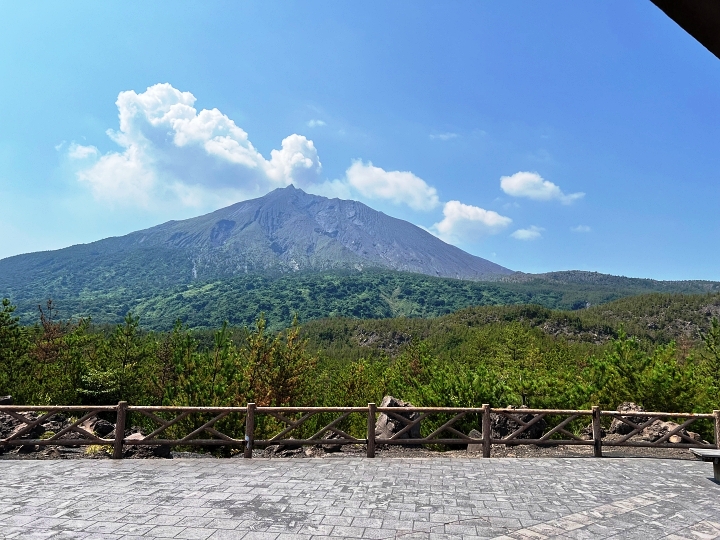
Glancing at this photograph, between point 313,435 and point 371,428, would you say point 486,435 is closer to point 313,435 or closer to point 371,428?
point 371,428

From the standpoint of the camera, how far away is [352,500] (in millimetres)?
7379

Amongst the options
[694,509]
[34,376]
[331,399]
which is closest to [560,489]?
[694,509]

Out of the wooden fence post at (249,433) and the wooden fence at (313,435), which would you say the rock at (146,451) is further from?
the wooden fence post at (249,433)

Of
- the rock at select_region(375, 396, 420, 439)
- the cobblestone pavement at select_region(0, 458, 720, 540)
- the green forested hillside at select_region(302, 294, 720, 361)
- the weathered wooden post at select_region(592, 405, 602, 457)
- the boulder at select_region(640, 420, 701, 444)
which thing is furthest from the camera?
the green forested hillside at select_region(302, 294, 720, 361)

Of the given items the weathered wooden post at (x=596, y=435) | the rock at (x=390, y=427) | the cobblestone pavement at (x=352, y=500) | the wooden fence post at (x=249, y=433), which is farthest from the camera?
the rock at (x=390, y=427)

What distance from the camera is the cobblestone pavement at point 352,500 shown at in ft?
20.1

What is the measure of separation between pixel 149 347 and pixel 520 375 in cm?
3037

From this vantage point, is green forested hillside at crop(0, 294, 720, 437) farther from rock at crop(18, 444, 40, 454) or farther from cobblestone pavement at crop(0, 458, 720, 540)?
cobblestone pavement at crop(0, 458, 720, 540)

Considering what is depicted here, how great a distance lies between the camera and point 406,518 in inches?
260

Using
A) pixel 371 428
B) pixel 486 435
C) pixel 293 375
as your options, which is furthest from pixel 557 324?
pixel 371 428

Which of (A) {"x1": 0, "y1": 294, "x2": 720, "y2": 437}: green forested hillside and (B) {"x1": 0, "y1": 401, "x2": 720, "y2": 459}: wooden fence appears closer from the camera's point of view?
(B) {"x1": 0, "y1": 401, "x2": 720, "y2": 459}: wooden fence

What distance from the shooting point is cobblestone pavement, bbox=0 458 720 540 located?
613 cm

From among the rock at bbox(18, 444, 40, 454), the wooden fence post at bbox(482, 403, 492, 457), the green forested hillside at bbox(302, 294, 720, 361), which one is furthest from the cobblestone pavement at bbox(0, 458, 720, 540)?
the green forested hillside at bbox(302, 294, 720, 361)

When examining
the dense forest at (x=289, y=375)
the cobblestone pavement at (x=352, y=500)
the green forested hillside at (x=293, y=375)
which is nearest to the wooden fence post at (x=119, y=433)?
the cobblestone pavement at (x=352, y=500)
